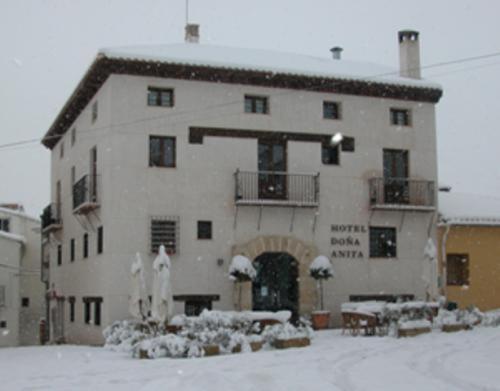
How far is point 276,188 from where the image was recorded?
2367cm

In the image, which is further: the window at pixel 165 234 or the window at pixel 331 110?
the window at pixel 331 110

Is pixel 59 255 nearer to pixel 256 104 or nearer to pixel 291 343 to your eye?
pixel 256 104

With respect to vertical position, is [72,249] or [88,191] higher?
[88,191]

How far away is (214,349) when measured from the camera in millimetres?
16297

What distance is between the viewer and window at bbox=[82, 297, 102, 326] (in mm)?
23266

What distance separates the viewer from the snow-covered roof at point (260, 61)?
22562mm

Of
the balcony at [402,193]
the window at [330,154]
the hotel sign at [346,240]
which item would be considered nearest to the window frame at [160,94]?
the window at [330,154]

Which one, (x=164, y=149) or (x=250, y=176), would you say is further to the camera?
(x=250, y=176)

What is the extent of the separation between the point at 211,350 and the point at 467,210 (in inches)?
557

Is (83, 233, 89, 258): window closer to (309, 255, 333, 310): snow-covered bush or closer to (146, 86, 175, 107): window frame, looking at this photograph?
(146, 86, 175, 107): window frame

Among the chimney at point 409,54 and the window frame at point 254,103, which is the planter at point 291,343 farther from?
the chimney at point 409,54

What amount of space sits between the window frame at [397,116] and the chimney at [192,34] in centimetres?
711

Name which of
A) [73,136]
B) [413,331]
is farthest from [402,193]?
[73,136]

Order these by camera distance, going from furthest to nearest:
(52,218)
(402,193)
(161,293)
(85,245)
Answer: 1. (52,218)
2. (85,245)
3. (402,193)
4. (161,293)
